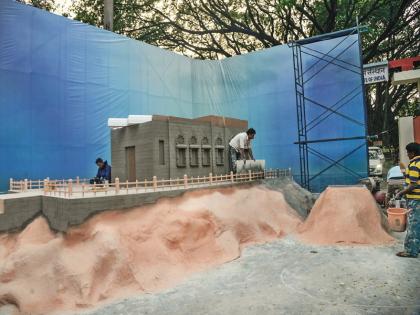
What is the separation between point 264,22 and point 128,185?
1900 centimetres

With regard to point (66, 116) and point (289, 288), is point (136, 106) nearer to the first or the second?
point (66, 116)

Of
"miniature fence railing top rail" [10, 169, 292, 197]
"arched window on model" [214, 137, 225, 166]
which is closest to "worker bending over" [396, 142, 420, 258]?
"miniature fence railing top rail" [10, 169, 292, 197]

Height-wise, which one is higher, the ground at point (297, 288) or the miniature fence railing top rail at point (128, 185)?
the miniature fence railing top rail at point (128, 185)

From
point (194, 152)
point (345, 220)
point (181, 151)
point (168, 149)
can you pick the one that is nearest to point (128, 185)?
point (168, 149)

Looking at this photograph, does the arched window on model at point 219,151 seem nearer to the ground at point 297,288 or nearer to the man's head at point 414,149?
the ground at point 297,288

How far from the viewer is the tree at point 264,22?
20283 millimetres

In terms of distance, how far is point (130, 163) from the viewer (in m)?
11.4

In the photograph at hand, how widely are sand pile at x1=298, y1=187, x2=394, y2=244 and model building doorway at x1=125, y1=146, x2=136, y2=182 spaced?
626 centimetres

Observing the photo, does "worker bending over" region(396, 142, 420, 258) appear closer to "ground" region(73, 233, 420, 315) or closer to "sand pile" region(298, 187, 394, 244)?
"ground" region(73, 233, 420, 315)

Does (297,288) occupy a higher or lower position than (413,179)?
lower

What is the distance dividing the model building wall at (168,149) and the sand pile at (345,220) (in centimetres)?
458

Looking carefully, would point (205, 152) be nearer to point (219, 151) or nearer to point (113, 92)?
point (219, 151)

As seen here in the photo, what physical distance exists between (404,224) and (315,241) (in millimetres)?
3172

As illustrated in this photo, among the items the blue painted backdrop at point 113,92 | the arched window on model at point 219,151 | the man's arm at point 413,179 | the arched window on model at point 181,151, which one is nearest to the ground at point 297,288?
the man's arm at point 413,179
